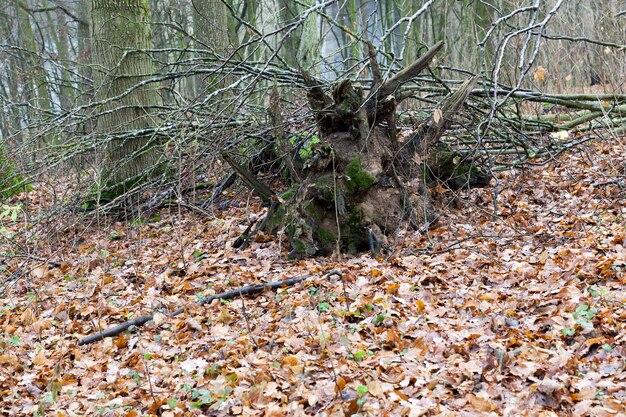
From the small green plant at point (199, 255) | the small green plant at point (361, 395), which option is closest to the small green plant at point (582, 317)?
the small green plant at point (361, 395)

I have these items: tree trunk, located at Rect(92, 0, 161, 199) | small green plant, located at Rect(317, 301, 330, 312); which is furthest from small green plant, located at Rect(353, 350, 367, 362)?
tree trunk, located at Rect(92, 0, 161, 199)

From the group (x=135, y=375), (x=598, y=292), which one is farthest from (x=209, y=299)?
(x=598, y=292)

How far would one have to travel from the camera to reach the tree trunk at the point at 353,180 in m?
6.05

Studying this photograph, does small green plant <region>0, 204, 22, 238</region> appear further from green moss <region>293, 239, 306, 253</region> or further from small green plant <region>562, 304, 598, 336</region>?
small green plant <region>562, 304, 598, 336</region>

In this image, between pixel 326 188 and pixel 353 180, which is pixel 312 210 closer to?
pixel 326 188

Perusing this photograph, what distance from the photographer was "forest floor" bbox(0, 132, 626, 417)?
3.53m

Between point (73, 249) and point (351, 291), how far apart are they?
4.04 metres

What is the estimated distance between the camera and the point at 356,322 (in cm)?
457

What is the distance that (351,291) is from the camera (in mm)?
5090

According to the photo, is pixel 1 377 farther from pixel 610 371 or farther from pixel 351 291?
pixel 610 371

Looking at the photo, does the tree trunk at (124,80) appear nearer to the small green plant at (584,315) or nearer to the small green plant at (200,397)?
the small green plant at (200,397)

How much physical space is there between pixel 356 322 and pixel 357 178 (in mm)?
1870

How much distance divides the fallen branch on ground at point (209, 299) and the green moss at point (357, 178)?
1.00m

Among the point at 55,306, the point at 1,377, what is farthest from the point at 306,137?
the point at 1,377
